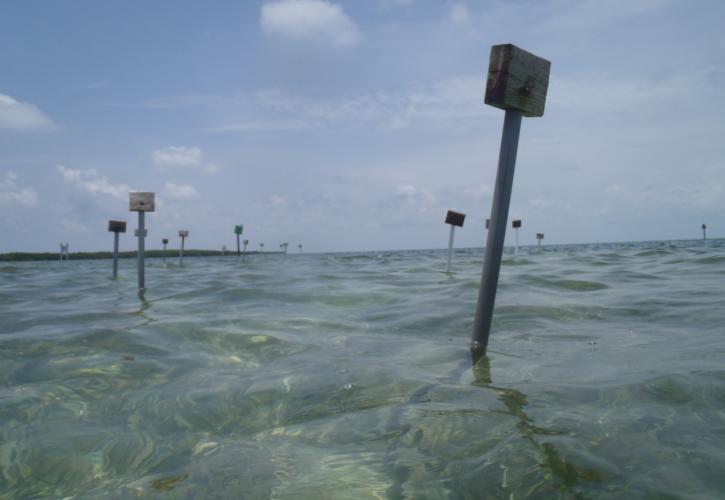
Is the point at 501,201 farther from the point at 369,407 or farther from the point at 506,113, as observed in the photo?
the point at 369,407

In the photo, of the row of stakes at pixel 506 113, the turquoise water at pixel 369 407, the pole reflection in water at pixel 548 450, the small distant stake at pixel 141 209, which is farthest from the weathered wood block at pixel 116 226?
the pole reflection in water at pixel 548 450

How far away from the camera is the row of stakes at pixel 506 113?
345cm

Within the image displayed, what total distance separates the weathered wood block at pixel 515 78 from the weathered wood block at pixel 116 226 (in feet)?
46.5

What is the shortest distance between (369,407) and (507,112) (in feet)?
7.84

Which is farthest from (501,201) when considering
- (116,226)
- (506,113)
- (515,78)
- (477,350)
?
(116,226)

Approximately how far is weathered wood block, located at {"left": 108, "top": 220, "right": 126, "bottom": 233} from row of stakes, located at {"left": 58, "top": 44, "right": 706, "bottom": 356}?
13774 millimetres

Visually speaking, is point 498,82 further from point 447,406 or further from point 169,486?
point 169,486

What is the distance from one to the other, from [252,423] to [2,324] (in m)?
4.86

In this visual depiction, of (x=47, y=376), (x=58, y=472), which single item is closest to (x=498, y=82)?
(x=58, y=472)

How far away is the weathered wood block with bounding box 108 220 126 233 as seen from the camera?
14812 millimetres

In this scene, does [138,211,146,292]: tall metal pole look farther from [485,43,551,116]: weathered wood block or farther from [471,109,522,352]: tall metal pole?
[485,43,551,116]: weathered wood block

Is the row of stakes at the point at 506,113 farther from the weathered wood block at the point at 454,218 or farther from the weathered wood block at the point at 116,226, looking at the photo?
the weathered wood block at the point at 116,226

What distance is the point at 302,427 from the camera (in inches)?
103

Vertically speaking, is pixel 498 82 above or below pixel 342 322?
above
